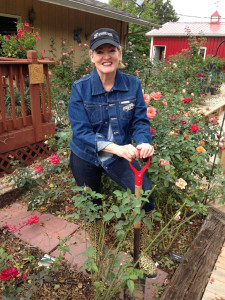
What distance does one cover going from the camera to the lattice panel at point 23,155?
321 cm

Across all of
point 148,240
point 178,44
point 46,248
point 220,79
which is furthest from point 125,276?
point 178,44

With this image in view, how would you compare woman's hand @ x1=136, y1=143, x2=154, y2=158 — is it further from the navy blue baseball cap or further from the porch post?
the porch post

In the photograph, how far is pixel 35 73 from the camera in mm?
3400

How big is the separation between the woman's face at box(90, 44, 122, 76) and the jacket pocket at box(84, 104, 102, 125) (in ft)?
0.79

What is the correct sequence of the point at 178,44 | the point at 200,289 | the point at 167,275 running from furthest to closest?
the point at 178,44, the point at 167,275, the point at 200,289

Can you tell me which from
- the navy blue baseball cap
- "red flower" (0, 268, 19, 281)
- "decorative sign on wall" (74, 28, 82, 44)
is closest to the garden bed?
"red flower" (0, 268, 19, 281)

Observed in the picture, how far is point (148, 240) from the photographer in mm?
2105

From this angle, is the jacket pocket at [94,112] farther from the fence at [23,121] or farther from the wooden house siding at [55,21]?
the wooden house siding at [55,21]

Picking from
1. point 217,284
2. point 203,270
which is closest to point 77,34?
point 203,270

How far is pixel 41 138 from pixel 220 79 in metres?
9.69

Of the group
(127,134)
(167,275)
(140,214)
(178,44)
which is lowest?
(167,275)

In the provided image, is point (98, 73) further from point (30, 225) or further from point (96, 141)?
point (30, 225)

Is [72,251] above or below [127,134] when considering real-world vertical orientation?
below

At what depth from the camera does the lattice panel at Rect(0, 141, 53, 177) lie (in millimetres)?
3205
